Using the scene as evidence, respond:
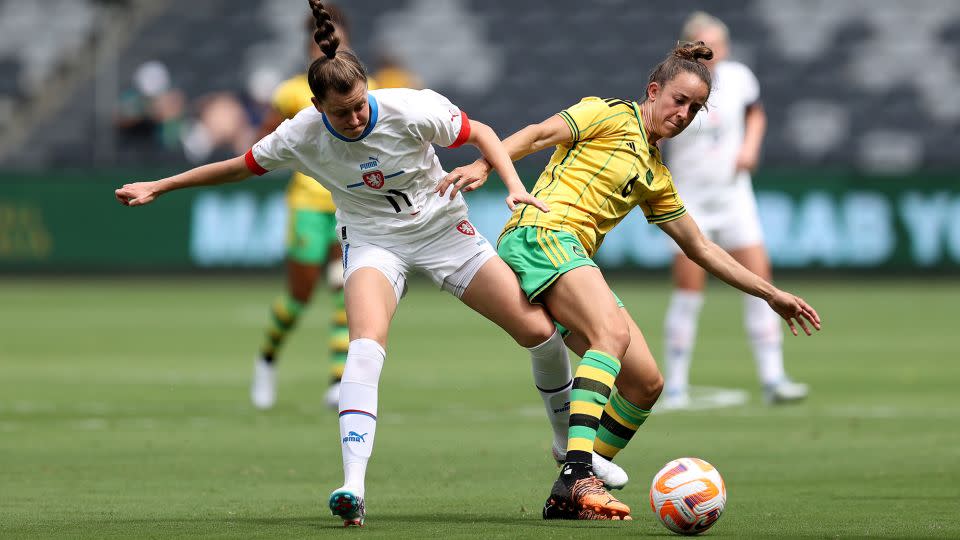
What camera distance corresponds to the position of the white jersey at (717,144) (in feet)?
36.7

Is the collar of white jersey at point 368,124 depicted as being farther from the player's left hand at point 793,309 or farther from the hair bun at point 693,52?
the player's left hand at point 793,309

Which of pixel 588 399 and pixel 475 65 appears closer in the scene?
pixel 588 399

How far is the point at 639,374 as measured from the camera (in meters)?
6.76

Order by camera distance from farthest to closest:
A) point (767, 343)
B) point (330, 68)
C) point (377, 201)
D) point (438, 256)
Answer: point (767, 343), point (438, 256), point (377, 201), point (330, 68)

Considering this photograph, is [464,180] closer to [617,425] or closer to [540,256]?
[540,256]

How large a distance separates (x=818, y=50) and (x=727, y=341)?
1219 centimetres

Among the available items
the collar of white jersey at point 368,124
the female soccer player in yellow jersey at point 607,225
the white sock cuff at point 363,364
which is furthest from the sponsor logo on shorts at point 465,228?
the white sock cuff at point 363,364

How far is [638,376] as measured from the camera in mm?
6766

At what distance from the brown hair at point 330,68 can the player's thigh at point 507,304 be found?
1035 millimetres

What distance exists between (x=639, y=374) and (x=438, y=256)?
0.99m

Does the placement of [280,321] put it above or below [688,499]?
below

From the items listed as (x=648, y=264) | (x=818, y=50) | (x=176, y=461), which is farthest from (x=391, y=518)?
(x=818, y=50)

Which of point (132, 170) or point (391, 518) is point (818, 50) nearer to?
point (132, 170)

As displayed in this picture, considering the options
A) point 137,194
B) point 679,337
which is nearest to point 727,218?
point 679,337
